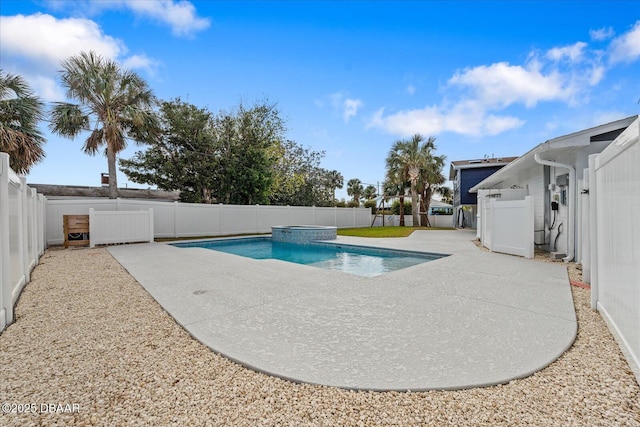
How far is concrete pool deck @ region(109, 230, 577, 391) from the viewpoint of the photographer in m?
2.21

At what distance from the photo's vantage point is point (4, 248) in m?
3.09

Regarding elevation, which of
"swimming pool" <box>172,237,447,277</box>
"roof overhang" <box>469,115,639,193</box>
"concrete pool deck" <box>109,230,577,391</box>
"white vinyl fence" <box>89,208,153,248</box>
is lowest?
"swimming pool" <box>172,237,447,277</box>

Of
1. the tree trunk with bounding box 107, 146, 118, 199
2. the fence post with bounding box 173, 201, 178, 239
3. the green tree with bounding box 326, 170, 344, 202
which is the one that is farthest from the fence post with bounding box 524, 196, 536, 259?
the green tree with bounding box 326, 170, 344, 202

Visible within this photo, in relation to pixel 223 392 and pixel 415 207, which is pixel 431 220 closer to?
pixel 415 207

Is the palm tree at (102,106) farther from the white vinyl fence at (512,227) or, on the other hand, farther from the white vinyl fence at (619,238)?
the white vinyl fence at (619,238)

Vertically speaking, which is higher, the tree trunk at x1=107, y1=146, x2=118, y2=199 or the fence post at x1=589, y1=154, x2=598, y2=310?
the tree trunk at x1=107, y1=146, x2=118, y2=199

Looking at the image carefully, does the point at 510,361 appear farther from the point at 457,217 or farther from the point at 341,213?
the point at 457,217

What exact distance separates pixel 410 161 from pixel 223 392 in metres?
23.3

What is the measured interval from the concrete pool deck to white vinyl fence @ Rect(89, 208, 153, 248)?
595 cm

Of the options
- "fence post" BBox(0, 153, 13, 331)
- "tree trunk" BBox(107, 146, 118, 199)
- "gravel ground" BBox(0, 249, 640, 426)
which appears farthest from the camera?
"tree trunk" BBox(107, 146, 118, 199)

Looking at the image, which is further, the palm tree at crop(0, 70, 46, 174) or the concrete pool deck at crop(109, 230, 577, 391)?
the palm tree at crop(0, 70, 46, 174)

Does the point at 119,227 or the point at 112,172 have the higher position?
the point at 112,172

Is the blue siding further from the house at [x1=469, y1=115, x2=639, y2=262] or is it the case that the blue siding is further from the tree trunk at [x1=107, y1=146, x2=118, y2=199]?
the tree trunk at [x1=107, y1=146, x2=118, y2=199]

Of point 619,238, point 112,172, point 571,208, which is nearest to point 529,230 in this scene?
point 571,208
